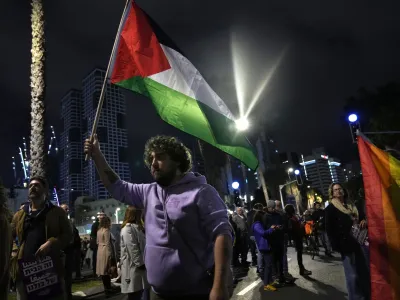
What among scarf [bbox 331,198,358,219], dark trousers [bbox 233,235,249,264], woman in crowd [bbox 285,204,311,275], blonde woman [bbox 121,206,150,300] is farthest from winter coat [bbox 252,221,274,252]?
dark trousers [bbox 233,235,249,264]

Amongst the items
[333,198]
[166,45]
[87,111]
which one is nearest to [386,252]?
[333,198]

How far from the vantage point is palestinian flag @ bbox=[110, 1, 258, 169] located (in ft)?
14.5

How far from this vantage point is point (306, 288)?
8312 mm

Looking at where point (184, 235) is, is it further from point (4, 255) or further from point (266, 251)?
point (266, 251)

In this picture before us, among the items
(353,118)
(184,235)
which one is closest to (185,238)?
(184,235)

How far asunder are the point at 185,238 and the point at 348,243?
396 centimetres

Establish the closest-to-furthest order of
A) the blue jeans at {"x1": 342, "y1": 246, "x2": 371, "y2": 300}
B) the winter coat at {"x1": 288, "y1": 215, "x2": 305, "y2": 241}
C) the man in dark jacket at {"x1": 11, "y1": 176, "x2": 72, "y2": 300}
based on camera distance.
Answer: the man in dark jacket at {"x1": 11, "y1": 176, "x2": 72, "y2": 300}, the blue jeans at {"x1": 342, "y1": 246, "x2": 371, "y2": 300}, the winter coat at {"x1": 288, "y1": 215, "x2": 305, "y2": 241}

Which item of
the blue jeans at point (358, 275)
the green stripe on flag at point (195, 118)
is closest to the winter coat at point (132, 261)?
the green stripe on flag at point (195, 118)

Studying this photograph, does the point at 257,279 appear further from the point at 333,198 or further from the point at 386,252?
the point at 386,252

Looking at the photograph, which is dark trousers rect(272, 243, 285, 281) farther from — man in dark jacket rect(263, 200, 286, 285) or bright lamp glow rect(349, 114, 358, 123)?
bright lamp glow rect(349, 114, 358, 123)

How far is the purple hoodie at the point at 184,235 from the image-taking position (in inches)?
100

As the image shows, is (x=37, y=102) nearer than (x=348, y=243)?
No

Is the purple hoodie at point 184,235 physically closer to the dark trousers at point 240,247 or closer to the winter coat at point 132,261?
the winter coat at point 132,261

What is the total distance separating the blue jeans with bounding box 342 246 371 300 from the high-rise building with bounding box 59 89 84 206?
2883 inches
